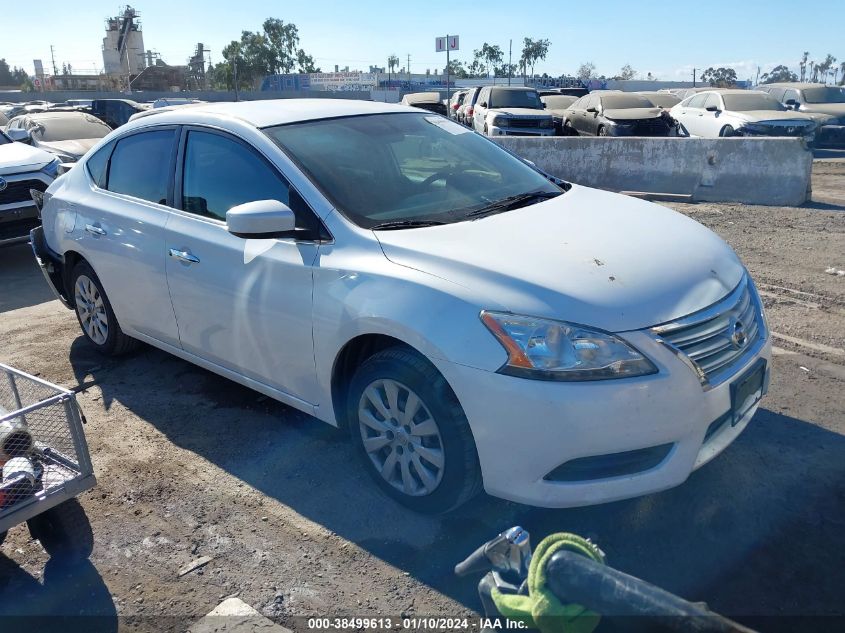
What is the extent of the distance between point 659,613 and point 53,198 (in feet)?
17.4

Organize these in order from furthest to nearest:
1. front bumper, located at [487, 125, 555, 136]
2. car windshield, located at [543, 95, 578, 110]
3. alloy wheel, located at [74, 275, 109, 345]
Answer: car windshield, located at [543, 95, 578, 110] < front bumper, located at [487, 125, 555, 136] < alloy wheel, located at [74, 275, 109, 345]

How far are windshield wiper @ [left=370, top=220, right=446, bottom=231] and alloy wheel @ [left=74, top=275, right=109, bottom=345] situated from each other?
104 inches

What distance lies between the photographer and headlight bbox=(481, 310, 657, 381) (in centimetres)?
268

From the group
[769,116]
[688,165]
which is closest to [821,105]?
[769,116]

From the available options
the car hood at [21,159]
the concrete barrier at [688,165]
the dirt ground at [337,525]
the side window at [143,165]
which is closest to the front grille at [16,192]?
the car hood at [21,159]

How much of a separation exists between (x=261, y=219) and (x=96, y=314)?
2518 mm

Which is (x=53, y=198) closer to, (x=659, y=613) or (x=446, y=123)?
(x=446, y=123)

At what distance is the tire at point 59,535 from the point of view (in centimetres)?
314

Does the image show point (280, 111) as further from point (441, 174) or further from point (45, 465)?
point (45, 465)

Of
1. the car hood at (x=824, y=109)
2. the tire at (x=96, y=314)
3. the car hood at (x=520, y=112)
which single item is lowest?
the tire at (x=96, y=314)

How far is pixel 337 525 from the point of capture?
3.25 meters

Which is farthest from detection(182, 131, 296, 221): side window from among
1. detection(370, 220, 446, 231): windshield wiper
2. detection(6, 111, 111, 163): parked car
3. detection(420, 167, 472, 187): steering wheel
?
detection(6, 111, 111, 163): parked car

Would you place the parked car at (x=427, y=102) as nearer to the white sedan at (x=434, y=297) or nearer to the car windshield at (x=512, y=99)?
the car windshield at (x=512, y=99)

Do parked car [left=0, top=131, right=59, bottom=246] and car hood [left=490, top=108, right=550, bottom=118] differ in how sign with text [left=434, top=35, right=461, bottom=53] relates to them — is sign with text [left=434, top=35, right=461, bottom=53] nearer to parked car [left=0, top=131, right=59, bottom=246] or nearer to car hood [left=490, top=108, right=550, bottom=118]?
car hood [left=490, top=108, right=550, bottom=118]
